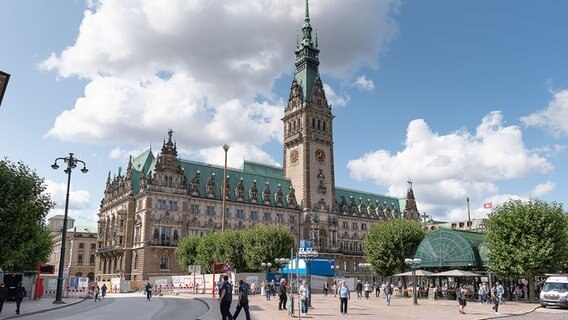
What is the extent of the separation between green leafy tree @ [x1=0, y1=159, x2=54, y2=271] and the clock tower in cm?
8240

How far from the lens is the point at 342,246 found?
396 feet

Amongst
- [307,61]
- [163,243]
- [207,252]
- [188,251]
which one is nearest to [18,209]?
[207,252]

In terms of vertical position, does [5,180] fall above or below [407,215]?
below

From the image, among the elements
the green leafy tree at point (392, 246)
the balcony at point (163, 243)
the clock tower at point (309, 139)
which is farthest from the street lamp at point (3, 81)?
the clock tower at point (309, 139)

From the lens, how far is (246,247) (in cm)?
7475

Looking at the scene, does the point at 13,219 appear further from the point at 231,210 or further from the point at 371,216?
the point at 371,216

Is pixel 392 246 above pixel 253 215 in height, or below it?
below

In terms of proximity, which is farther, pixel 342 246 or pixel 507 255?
pixel 342 246

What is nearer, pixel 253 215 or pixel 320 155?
pixel 253 215

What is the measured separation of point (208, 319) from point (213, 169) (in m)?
82.1

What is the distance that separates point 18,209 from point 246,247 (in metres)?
46.3

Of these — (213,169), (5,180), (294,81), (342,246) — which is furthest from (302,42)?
(5,180)

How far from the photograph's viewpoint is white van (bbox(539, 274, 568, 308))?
41.1 meters

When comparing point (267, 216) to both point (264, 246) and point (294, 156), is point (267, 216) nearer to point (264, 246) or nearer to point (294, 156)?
point (294, 156)
